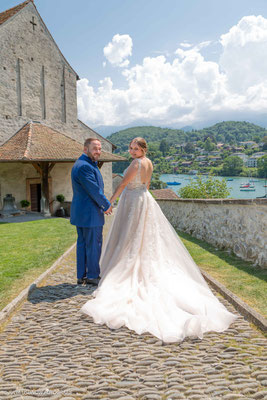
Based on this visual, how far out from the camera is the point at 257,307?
3.85m

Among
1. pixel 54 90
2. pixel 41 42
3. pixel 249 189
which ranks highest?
pixel 41 42

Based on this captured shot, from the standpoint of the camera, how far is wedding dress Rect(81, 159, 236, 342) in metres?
3.20

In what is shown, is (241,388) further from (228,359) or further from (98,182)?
(98,182)

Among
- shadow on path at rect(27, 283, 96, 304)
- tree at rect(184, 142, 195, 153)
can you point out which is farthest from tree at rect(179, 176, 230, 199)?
tree at rect(184, 142, 195, 153)

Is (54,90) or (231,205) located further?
(54,90)

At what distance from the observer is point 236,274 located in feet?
17.4

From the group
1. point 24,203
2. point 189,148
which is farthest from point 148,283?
point 189,148

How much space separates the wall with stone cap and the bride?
2.10 metres

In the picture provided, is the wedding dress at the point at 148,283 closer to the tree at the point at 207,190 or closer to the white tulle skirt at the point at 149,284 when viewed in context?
the white tulle skirt at the point at 149,284

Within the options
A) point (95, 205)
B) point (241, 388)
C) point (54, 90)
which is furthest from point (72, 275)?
point (54, 90)

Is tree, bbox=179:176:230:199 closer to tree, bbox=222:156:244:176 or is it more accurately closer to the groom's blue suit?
the groom's blue suit

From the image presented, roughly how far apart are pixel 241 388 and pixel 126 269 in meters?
2.13

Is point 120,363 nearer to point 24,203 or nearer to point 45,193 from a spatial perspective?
point 45,193

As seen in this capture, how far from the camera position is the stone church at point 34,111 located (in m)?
17.4
